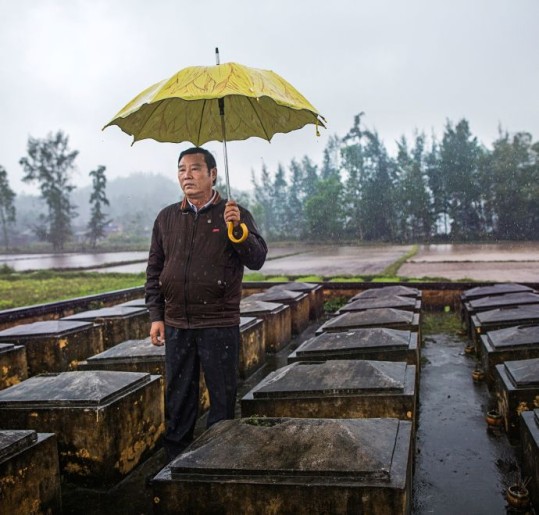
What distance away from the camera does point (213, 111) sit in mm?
3578

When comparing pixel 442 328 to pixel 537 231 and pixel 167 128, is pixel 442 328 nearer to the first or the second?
pixel 167 128

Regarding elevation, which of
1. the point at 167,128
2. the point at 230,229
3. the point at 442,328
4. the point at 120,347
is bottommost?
the point at 442,328

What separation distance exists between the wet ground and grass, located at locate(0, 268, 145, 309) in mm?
7926

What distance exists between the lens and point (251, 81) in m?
2.77

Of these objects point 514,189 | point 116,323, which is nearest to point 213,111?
point 116,323

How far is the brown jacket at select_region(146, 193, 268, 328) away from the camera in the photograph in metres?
2.96

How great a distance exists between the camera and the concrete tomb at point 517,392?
3.26 m

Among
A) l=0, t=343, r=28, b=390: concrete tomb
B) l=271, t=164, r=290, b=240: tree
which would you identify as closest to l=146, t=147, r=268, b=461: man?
l=0, t=343, r=28, b=390: concrete tomb

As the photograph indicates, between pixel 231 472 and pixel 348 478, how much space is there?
0.47 meters

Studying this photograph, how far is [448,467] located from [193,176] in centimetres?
219

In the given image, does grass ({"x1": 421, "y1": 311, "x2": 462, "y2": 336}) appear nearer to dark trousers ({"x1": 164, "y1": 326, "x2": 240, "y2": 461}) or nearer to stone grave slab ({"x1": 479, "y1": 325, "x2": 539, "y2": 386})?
stone grave slab ({"x1": 479, "y1": 325, "x2": 539, "y2": 386})

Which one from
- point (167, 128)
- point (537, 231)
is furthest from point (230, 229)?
point (537, 231)

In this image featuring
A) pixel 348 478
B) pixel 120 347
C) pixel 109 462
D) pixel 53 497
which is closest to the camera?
pixel 348 478

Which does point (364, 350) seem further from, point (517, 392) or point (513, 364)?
point (517, 392)
